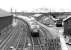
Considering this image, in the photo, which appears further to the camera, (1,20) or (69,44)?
(1,20)

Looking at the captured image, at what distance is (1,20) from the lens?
3080 centimetres

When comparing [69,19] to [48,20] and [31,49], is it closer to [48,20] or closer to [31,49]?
[31,49]

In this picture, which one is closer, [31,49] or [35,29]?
[31,49]

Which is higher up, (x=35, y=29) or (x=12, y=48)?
(x=35, y=29)

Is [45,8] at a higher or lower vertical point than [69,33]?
higher

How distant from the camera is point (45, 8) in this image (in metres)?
164

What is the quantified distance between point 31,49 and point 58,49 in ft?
11.8

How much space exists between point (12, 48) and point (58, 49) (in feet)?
21.0

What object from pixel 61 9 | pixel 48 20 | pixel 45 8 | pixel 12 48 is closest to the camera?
pixel 12 48

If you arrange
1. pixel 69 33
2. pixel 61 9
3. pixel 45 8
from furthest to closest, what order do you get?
1. pixel 45 8
2. pixel 61 9
3. pixel 69 33

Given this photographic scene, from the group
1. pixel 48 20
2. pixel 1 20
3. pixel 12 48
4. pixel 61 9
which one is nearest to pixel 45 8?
pixel 61 9

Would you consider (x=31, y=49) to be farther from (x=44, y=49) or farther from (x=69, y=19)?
(x=69, y=19)

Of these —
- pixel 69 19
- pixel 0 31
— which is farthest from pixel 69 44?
pixel 0 31

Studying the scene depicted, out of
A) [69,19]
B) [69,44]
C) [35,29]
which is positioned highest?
[69,19]
